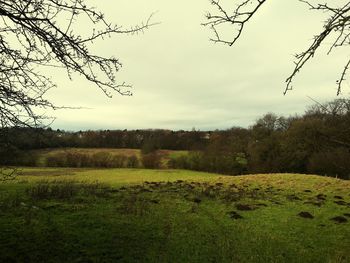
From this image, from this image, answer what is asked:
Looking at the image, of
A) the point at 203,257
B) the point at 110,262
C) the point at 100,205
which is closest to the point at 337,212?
the point at 203,257

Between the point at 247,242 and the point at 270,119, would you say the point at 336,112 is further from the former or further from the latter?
the point at 270,119

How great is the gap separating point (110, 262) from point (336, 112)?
25.5ft

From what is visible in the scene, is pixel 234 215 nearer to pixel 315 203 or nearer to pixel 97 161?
pixel 315 203

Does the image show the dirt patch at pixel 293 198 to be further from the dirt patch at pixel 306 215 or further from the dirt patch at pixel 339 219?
the dirt patch at pixel 339 219

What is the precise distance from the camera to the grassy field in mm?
11461

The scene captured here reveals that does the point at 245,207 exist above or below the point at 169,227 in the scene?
above

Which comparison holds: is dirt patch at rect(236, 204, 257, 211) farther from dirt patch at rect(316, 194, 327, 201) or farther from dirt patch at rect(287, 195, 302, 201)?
dirt patch at rect(316, 194, 327, 201)

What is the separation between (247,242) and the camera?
44.2 ft

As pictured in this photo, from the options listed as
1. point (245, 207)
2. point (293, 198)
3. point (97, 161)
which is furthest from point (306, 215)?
point (97, 161)

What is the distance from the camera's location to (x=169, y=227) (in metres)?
14.5

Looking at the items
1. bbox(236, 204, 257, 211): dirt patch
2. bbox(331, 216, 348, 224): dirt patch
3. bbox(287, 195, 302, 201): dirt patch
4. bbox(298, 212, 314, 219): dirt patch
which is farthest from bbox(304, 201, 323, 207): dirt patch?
bbox(236, 204, 257, 211): dirt patch

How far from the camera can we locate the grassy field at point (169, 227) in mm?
11461

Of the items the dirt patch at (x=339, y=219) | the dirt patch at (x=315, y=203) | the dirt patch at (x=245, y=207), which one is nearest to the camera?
the dirt patch at (x=339, y=219)

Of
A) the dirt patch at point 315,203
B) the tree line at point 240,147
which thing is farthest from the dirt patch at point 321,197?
the tree line at point 240,147
